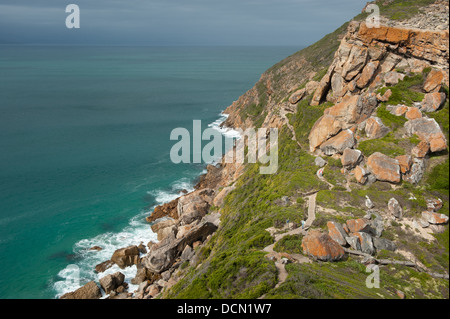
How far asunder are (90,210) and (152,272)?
2015 centimetres

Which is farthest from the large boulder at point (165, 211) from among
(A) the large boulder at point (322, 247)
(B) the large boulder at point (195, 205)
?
(A) the large boulder at point (322, 247)

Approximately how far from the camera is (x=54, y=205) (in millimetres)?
48125

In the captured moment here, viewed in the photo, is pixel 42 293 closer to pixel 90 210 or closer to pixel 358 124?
pixel 90 210

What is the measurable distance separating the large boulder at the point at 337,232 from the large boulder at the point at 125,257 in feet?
80.7

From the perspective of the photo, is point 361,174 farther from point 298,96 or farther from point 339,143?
point 298,96

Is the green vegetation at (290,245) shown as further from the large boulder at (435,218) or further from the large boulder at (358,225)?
the large boulder at (435,218)

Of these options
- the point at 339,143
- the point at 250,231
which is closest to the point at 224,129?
the point at 339,143

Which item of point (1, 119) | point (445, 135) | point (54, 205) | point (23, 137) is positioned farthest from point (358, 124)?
point (1, 119)

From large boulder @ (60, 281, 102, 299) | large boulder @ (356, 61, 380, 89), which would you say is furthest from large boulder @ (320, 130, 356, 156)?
large boulder @ (60, 281, 102, 299)

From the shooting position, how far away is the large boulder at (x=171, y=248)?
110 ft

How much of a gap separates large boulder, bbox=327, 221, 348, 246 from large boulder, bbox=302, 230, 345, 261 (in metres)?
0.51

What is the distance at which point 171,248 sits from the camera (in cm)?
3422

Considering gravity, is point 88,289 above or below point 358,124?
below

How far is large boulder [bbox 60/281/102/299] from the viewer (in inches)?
1225
